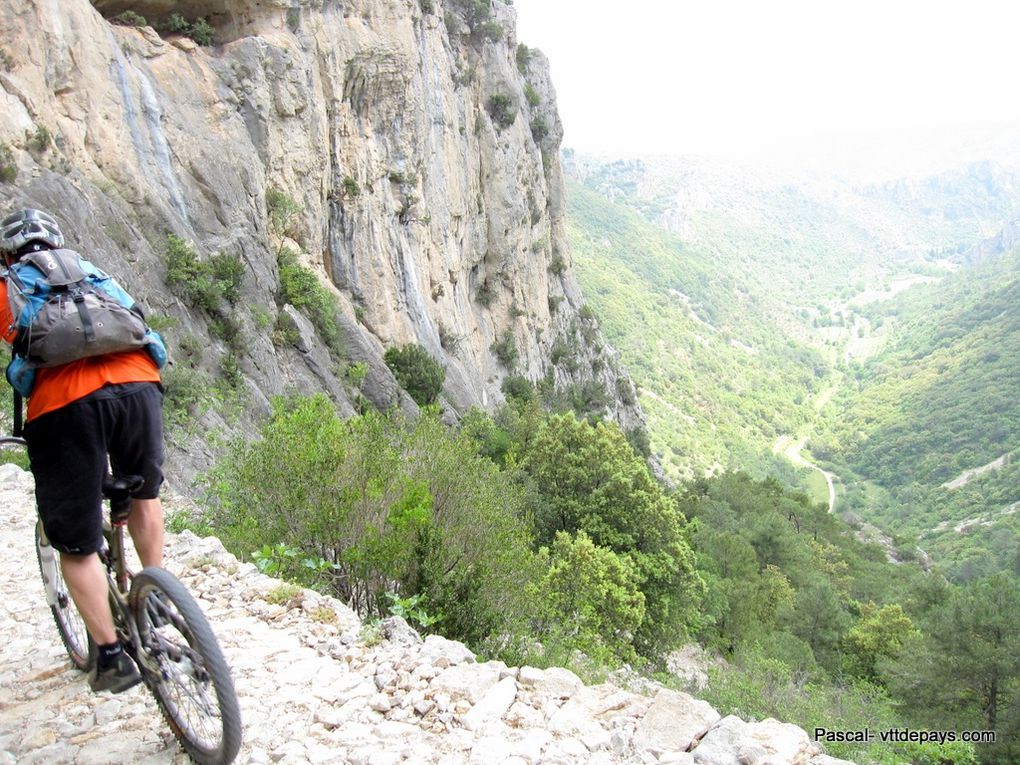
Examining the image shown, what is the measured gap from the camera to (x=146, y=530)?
11.2 ft

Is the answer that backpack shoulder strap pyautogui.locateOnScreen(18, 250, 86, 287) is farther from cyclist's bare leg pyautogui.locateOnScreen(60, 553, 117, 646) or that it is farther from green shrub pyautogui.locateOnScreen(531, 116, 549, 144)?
green shrub pyautogui.locateOnScreen(531, 116, 549, 144)

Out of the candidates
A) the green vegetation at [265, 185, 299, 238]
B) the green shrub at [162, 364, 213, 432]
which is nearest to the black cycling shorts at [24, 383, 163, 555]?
the green shrub at [162, 364, 213, 432]

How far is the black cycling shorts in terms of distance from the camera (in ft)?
9.53

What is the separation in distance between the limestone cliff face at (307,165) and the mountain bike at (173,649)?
41.5 ft

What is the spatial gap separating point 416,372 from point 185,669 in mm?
25969

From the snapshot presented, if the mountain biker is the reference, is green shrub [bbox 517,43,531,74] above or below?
above

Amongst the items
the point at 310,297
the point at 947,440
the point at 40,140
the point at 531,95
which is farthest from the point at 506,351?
the point at 947,440

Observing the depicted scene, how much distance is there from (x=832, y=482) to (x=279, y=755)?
409ft

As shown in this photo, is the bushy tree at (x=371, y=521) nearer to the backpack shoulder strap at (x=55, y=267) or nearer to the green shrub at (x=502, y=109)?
the backpack shoulder strap at (x=55, y=267)

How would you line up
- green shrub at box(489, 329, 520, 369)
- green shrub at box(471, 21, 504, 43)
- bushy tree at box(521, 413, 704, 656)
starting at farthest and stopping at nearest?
green shrub at box(489, 329, 520, 369) < green shrub at box(471, 21, 504, 43) < bushy tree at box(521, 413, 704, 656)

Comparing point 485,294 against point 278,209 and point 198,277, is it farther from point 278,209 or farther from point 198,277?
point 198,277

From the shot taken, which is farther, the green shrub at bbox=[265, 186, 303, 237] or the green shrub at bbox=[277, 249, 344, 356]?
the green shrub at bbox=[265, 186, 303, 237]

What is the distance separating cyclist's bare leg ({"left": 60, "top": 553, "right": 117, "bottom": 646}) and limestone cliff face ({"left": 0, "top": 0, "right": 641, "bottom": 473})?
41.8 feet

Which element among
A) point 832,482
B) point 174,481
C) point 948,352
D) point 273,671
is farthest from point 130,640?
point 948,352
